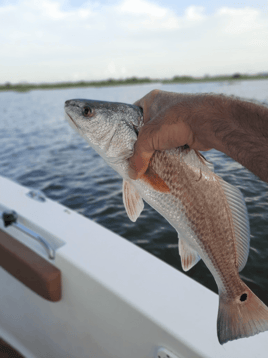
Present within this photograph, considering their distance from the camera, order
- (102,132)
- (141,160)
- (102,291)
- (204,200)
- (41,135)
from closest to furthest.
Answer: (204,200) → (141,160) → (102,132) → (102,291) → (41,135)

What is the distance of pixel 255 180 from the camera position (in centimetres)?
779

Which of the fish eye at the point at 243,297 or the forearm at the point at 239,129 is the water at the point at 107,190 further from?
the fish eye at the point at 243,297

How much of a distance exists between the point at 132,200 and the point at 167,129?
68cm

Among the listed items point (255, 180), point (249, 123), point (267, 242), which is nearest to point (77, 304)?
point (249, 123)

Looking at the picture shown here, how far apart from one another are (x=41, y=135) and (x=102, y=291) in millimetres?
16914

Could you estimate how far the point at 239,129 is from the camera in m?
1.33

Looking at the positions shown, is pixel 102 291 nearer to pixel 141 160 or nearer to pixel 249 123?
pixel 141 160

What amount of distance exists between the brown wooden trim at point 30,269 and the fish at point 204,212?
4.04 ft

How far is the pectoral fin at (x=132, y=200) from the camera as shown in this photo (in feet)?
6.55

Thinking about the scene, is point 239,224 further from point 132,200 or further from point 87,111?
point 87,111

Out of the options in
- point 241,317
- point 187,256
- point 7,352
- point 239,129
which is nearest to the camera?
point 239,129

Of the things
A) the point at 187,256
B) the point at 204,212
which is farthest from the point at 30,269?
the point at 204,212

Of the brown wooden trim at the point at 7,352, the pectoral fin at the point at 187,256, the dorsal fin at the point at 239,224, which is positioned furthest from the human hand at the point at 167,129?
the brown wooden trim at the point at 7,352

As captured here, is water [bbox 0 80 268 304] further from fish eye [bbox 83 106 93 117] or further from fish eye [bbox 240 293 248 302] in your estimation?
fish eye [bbox 240 293 248 302]
